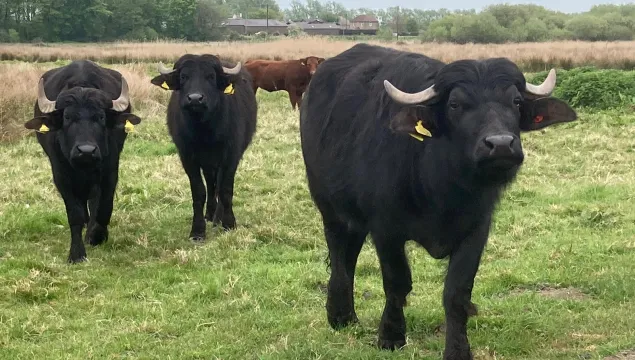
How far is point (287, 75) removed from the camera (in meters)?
19.6

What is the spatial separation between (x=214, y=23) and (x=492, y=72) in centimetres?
6620

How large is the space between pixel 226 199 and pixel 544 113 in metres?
4.90

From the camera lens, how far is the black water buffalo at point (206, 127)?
796cm

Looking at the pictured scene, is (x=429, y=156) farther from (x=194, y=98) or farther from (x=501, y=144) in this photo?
(x=194, y=98)

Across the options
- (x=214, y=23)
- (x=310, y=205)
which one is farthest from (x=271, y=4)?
(x=310, y=205)

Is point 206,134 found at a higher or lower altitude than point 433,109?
lower

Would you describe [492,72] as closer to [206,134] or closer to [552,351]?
[552,351]

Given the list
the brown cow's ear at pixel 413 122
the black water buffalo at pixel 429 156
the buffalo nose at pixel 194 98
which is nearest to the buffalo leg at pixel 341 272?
the black water buffalo at pixel 429 156

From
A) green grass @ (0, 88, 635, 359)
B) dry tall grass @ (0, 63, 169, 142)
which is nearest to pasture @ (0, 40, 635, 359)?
green grass @ (0, 88, 635, 359)

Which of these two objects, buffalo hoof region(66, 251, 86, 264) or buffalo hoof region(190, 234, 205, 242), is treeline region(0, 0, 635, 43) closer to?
buffalo hoof region(190, 234, 205, 242)

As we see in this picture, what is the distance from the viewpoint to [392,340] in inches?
181

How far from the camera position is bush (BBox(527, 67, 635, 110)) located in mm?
15852

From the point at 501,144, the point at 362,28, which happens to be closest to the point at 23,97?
the point at 501,144

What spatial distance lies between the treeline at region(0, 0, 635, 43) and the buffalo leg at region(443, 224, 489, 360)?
162ft
